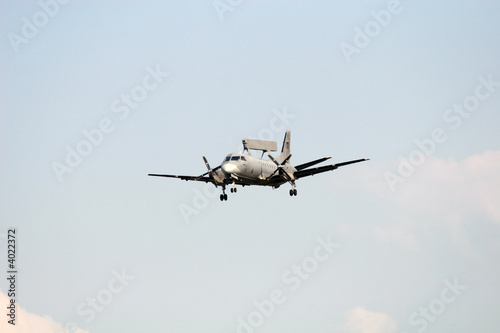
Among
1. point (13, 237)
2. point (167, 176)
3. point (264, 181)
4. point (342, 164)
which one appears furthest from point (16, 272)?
point (342, 164)

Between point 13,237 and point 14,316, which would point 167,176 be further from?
point 14,316

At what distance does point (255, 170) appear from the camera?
62750 mm

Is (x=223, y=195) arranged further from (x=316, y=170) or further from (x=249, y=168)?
(x=316, y=170)

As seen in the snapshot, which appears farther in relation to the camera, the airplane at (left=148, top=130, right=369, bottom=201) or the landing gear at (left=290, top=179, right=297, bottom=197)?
the landing gear at (left=290, top=179, right=297, bottom=197)

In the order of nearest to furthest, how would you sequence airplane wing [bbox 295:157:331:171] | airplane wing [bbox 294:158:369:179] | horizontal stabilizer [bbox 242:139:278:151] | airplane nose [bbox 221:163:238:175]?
airplane nose [bbox 221:163:238:175] < airplane wing [bbox 295:157:331:171] < airplane wing [bbox 294:158:369:179] < horizontal stabilizer [bbox 242:139:278:151]

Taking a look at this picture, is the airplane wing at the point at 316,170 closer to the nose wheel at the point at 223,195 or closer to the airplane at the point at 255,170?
the airplane at the point at 255,170

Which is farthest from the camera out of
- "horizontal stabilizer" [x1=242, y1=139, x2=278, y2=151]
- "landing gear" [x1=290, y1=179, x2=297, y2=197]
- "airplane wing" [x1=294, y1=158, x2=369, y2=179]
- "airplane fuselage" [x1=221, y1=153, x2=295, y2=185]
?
"horizontal stabilizer" [x1=242, y1=139, x2=278, y2=151]

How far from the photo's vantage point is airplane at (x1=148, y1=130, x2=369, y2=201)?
2406 inches

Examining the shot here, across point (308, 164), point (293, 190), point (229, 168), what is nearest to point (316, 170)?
point (308, 164)

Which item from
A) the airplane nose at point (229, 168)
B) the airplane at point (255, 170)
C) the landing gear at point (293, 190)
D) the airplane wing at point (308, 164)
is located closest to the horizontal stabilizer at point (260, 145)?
the airplane at point (255, 170)

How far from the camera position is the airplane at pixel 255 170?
201 feet

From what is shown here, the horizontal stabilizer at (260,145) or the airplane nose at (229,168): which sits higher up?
the horizontal stabilizer at (260,145)

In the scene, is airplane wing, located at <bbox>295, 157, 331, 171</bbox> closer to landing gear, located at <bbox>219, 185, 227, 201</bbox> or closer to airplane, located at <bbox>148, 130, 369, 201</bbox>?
airplane, located at <bbox>148, 130, 369, 201</bbox>

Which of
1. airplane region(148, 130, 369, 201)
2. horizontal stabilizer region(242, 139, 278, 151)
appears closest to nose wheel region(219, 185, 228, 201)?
airplane region(148, 130, 369, 201)
